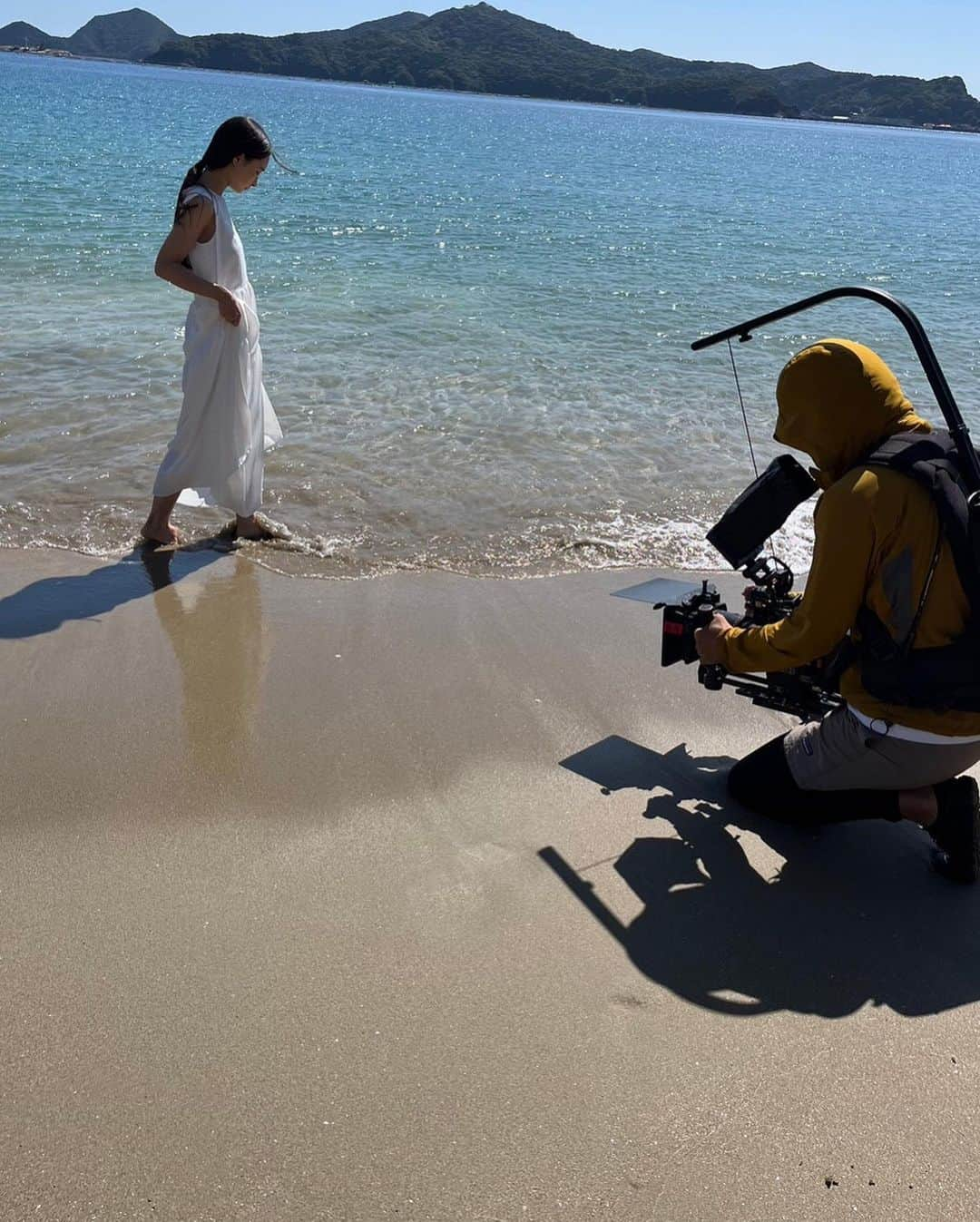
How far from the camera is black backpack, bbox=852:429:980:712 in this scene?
8.79 ft

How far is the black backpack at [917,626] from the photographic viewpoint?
2678mm

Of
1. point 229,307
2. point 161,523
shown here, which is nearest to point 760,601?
point 229,307

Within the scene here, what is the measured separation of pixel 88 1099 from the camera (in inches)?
87.8

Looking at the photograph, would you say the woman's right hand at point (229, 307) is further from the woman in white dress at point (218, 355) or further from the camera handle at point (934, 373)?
the camera handle at point (934, 373)

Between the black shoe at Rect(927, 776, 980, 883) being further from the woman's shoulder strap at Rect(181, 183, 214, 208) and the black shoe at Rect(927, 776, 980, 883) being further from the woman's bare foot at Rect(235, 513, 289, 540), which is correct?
the woman's shoulder strap at Rect(181, 183, 214, 208)

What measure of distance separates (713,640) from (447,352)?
7.37 metres

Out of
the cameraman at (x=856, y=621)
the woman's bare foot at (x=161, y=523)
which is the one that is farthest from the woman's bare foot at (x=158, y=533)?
the cameraman at (x=856, y=621)

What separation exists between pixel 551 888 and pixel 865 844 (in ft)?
3.37

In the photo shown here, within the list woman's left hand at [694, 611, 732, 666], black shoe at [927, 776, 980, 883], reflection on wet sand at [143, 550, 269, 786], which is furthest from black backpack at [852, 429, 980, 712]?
reflection on wet sand at [143, 550, 269, 786]

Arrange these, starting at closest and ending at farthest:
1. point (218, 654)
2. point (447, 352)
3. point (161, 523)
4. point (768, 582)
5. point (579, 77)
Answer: point (768, 582)
point (218, 654)
point (161, 523)
point (447, 352)
point (579, 77)

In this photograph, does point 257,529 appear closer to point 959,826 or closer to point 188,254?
point 188,254

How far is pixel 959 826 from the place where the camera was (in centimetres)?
308

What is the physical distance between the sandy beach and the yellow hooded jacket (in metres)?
0.70

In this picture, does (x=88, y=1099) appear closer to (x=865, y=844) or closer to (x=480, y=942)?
(x=480, y=942)
